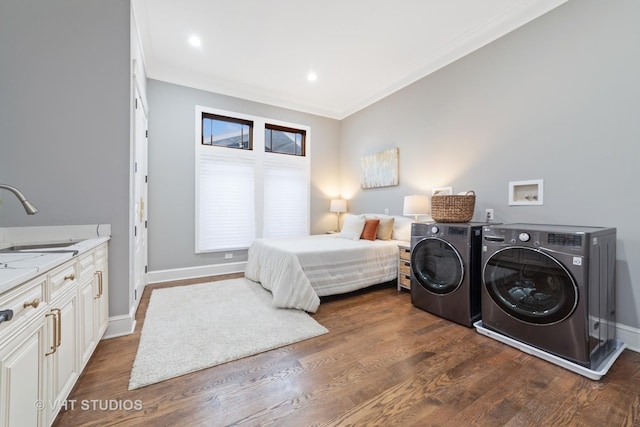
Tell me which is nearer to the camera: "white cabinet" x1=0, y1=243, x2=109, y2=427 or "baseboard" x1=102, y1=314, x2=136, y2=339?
"white cabinet" x1=0, y1=243, x2=109, y2=427

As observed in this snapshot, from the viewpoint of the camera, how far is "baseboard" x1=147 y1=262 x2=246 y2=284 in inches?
145

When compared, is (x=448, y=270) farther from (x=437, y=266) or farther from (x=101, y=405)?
(x=101, y=405)

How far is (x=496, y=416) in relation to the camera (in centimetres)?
136

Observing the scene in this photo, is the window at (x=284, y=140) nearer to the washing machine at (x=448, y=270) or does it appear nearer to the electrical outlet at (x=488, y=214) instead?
the washing machine at (x=448, y=270)

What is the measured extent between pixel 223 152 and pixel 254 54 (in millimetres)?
1543

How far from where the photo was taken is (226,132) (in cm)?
432

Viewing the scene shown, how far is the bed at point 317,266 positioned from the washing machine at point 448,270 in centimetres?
58

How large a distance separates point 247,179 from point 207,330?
2681 mm

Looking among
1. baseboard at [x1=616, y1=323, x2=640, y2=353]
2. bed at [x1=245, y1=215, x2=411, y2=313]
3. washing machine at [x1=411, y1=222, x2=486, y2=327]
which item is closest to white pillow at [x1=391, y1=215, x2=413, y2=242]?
bed at [x1=245, y1=215, x2=411, y2=313]

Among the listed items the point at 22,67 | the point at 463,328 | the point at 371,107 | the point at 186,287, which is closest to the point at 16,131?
the point at 22,67

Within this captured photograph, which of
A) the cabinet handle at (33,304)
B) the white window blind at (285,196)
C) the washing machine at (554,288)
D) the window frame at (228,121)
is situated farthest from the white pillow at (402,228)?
the cabinet handle at (33,304)

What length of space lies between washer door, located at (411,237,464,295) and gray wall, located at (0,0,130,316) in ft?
9.28

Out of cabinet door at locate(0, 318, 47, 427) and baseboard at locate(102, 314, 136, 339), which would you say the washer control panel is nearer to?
cabinet door at locate(0, 318, 47, 427)

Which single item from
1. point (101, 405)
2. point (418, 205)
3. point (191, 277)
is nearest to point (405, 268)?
point (418, 205)
